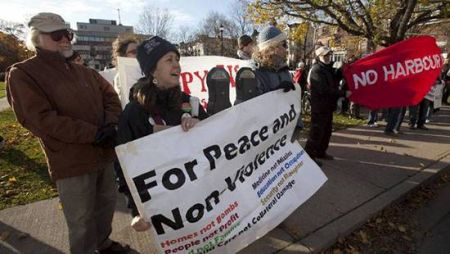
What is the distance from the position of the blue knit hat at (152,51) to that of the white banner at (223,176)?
459 mm

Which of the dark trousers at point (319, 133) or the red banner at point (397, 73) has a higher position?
the red banner at point (397, 73)

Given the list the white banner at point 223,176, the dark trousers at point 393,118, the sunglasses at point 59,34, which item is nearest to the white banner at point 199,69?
the white banner at point 223,176

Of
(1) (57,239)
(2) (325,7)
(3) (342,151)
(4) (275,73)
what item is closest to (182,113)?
(4) (275,73)

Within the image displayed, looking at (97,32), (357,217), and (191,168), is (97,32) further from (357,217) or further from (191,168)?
(191,168)

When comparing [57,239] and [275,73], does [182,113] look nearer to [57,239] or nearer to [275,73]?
[275,73]

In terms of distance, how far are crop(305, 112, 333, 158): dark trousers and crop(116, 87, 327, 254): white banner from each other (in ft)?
7.68

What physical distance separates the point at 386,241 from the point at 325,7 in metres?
8.62

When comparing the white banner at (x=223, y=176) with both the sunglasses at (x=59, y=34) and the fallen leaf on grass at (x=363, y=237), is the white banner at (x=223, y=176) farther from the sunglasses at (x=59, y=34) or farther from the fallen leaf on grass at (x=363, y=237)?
the sunglasses at (x=59, y=34)

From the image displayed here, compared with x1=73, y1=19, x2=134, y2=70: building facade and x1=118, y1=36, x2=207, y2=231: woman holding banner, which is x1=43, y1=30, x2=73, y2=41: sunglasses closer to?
x1=118, y1=36, x2=207, y2=231: woman holding banner

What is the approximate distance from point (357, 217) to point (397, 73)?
2.10 meters

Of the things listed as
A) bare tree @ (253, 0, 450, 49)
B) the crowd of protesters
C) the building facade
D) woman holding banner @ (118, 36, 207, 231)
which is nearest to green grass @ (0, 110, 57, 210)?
the crowd of protesters

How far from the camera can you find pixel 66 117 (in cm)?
223

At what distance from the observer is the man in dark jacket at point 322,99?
497 centimetres

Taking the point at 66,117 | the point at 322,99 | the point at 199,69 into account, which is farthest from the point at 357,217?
the point at 66,117
